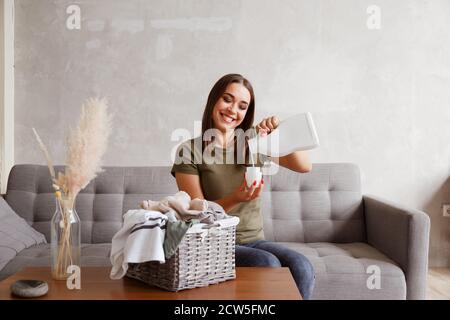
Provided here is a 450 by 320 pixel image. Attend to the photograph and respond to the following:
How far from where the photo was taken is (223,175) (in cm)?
185

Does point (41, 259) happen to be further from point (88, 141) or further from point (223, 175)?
point (88, 141)

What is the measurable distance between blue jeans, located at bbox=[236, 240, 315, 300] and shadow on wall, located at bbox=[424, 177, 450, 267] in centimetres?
178

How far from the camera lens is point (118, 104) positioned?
3.10 m

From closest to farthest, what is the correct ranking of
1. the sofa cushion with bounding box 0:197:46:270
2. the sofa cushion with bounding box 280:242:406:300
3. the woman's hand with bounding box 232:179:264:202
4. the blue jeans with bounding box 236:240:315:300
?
the woman's hand with bounding box 232:179:264:202, the blue jeans with bounding box 236:240:315:300, the sofa cushion with bounding box 280:242:406:300, the sofa cushion with bounding box 0:197:46:270

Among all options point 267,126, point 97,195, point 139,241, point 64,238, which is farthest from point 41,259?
point 267,126

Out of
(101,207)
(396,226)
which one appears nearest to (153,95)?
(101,207)

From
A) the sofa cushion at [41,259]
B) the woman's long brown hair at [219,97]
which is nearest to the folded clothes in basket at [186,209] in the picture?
the woman's long brown hair at [219,97]

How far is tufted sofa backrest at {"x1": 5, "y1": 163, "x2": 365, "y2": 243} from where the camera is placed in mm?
2518

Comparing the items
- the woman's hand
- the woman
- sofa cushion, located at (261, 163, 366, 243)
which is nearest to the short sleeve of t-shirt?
the woman

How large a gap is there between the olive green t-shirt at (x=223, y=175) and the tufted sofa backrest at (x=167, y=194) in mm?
691

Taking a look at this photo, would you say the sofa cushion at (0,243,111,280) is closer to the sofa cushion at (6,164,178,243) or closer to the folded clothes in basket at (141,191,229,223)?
the sofa cushion at (6,164,178,243)

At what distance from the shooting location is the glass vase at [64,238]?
140 cm

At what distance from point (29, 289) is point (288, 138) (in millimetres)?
859
